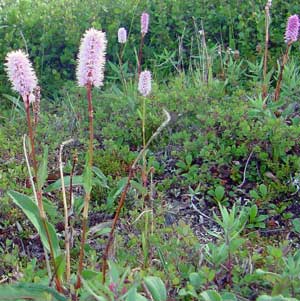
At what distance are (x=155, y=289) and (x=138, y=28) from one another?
370cm

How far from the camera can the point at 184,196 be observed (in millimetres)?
3617

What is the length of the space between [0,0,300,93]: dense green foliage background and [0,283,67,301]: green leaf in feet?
10.5

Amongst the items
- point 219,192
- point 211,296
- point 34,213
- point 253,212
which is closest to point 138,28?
point 219,192

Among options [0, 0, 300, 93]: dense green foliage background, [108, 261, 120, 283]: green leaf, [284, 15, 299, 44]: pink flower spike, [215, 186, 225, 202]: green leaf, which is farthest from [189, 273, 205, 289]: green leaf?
[0, 0, 300, 93]: dense green foliage background

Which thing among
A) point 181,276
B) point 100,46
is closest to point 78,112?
point 181,276

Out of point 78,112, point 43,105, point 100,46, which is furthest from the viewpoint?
point 43,105

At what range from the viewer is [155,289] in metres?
2.14

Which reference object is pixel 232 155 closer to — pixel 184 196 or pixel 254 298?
pixel 184 196

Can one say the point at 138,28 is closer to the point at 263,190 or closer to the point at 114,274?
the point at 263,190

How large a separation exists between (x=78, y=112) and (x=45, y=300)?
237cm

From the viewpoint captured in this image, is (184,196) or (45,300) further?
(184,196)

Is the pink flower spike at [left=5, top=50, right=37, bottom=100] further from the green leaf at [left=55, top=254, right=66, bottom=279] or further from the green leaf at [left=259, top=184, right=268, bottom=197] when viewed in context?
the green leaf at [left=259, top=184, right=268, bottom=197]

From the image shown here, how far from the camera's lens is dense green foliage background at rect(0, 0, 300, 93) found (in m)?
5.32

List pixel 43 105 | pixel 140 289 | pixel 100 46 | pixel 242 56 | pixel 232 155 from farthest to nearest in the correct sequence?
pixel 242 56 → pixel 43 105 → pixel 232 155 → pixel 140 289 → pixel 100 46
